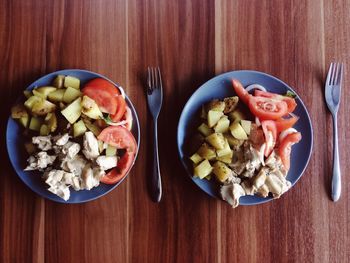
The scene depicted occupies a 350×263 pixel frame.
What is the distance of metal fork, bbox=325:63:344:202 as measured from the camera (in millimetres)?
1420

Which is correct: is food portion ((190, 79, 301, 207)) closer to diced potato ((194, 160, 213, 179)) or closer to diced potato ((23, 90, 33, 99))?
diced potato ((194, 160, 213, 179))

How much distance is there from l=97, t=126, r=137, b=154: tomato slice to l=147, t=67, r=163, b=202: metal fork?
0.10m

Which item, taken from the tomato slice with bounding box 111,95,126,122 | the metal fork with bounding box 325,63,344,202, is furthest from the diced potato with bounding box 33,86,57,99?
the metal fork with bounding box 325,63,344,202

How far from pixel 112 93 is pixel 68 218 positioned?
1.59 ft

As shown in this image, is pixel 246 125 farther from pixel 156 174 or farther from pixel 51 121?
pixel 51 121

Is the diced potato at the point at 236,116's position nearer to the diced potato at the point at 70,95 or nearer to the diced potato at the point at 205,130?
the diced potato at the point at 205,130

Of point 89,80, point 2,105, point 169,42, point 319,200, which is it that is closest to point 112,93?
point 89,80

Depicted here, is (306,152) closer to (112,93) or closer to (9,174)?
(112,93)

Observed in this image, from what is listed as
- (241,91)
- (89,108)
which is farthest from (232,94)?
(89,108)

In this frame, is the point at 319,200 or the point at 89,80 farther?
the point at 319,200

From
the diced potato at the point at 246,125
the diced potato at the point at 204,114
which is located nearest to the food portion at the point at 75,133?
the diced potato at the point at 204,114

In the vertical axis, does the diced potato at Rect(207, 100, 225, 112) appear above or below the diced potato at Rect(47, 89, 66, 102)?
below

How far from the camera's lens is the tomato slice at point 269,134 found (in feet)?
4.21

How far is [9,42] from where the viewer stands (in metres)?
1.45
